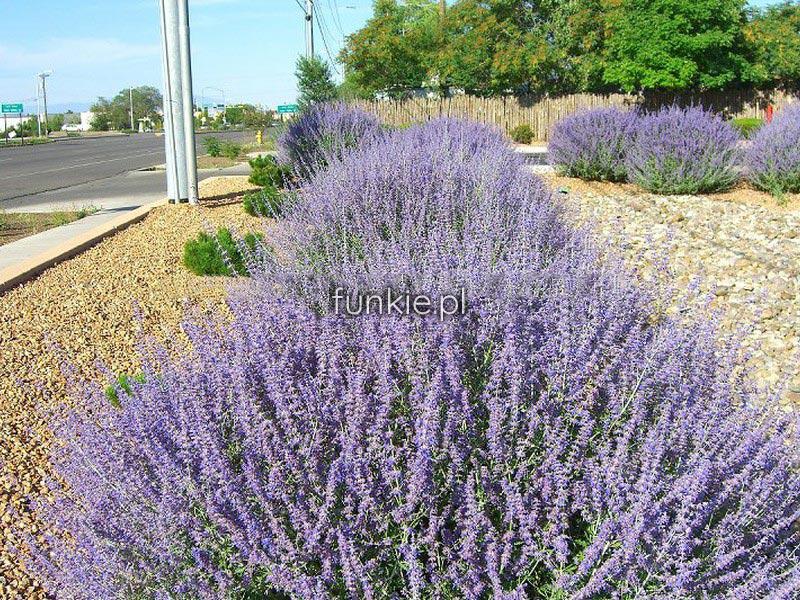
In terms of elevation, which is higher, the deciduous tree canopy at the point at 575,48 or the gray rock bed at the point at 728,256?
the deciduous tree canopy at the point at 575,48

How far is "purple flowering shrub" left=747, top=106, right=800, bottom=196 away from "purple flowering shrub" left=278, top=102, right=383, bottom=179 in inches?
224

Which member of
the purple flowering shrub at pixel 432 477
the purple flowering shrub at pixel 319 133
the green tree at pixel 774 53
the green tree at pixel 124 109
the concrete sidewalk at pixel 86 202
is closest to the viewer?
the purple flowering shrub at pixel 432 477

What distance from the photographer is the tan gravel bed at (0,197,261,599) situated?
3.31 m

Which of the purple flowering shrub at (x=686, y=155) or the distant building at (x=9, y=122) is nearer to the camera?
the purple flowering shrub at (x=686, y=155)

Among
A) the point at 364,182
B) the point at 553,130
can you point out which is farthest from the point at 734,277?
the point at 553,130

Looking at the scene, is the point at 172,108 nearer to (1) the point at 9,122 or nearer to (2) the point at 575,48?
(2) the point at 575,48

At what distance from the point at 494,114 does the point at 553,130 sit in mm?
18397

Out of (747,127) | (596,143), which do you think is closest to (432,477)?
(596,143)

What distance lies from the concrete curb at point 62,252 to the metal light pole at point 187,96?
2.84ft

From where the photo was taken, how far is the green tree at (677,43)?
88.0 feet

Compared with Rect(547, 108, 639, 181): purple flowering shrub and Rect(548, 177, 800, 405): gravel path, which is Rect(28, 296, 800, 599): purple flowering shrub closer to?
Rect(548, 177, 800, 405): gravel path

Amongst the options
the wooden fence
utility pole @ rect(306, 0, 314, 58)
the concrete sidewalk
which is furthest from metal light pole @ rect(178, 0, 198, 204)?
the wooden fence

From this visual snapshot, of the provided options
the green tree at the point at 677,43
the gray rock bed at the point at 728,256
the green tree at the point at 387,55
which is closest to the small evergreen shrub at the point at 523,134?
the green tree at the point at 677,43

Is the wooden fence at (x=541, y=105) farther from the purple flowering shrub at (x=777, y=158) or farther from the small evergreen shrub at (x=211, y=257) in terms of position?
the small evergreen shrub at (x=211, y=257)
